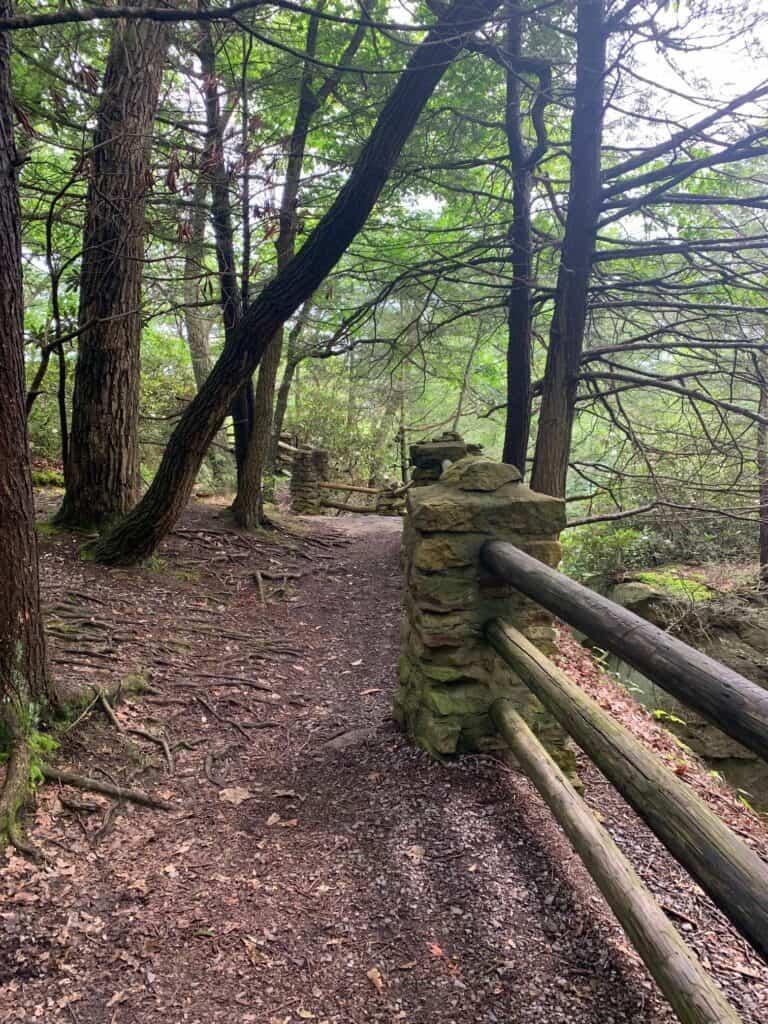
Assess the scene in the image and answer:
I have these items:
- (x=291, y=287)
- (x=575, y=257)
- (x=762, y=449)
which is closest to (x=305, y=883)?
(x=291, y=287)

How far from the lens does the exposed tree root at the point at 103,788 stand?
9.44 feet

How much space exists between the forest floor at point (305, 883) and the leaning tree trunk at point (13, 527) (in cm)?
29

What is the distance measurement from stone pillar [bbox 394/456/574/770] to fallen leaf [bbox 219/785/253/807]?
996mm

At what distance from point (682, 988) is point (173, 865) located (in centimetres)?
200

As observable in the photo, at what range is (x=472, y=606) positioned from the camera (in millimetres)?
3021

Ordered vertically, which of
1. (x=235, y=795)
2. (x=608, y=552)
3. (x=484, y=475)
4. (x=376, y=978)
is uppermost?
(x=484, y=475)

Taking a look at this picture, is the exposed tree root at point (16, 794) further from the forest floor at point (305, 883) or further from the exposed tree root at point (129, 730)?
the exposed tree root at point (129, 730)

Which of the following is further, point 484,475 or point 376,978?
point 484,475

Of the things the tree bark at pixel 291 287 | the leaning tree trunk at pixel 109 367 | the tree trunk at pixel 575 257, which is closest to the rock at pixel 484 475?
the tree bark at pixel 291 287

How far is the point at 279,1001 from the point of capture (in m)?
1.88

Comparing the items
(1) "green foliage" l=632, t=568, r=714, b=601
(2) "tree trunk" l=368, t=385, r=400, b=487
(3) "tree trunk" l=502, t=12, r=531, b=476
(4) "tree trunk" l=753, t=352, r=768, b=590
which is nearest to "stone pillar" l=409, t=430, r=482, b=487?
(3) "tree trunk" l=502, t=12, r=531, b=476

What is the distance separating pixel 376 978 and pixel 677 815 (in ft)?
3.82

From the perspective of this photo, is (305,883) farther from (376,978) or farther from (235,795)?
(235,795)

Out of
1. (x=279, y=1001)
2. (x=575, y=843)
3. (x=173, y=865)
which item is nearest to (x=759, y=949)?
(x=575, y=843)
